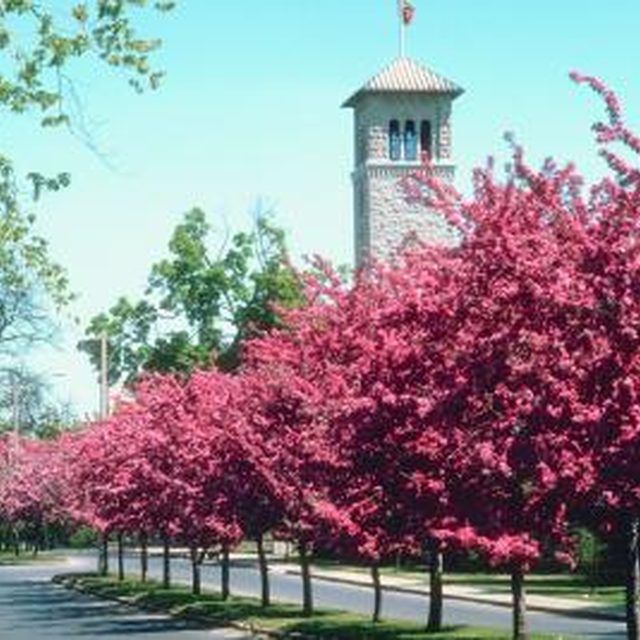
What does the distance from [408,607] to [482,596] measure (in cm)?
344

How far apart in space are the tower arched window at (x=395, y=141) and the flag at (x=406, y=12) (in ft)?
19.1

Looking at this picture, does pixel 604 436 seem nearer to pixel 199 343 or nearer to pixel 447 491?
pixel 447 491

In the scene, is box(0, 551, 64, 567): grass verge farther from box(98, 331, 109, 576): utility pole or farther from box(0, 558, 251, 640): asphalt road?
box(0, 558, 251, 640): asphalt road

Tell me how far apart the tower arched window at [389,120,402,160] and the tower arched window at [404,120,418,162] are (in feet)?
1.00

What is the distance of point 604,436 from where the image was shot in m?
15.0

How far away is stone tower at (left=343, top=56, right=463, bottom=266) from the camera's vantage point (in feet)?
229

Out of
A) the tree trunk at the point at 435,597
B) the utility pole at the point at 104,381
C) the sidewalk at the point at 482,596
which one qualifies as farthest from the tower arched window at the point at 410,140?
the tree trunk at the point at 435,597

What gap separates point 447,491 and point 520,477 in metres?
1.61

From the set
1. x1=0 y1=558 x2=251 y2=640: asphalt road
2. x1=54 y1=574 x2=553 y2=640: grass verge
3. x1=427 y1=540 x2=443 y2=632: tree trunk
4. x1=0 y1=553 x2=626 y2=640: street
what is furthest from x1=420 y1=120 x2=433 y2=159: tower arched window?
x1=427 y1=540 x2=443 y2=632: tree trunk

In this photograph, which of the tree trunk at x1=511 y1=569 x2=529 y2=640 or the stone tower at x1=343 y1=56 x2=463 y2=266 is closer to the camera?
the tree trunk at x1=511 y1=569 x2=529 y2=640

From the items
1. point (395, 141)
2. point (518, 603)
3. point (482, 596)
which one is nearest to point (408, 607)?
point (482, 596)

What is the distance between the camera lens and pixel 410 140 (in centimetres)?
7175

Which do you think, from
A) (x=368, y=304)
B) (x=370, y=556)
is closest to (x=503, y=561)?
(x=370, y=556)

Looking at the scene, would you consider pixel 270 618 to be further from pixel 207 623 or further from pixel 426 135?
pixel 426 135
